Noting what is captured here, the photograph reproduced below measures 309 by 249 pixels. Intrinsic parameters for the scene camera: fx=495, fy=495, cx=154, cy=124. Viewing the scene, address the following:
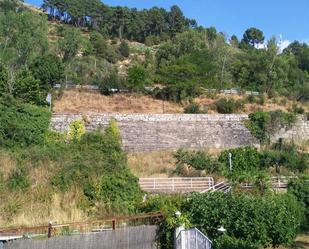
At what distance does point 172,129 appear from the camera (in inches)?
1231

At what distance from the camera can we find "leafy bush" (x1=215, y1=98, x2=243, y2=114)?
36.3 m

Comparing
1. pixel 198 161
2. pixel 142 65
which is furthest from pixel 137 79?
pixel 198 161

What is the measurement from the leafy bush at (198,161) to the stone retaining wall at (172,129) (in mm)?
3867

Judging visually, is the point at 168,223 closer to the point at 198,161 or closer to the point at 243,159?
the point at 198,161

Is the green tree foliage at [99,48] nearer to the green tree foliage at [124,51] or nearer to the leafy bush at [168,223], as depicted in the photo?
the green tree foliage at [124,51]

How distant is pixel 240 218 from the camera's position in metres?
15.0

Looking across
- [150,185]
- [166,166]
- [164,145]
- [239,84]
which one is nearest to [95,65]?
[239,84]

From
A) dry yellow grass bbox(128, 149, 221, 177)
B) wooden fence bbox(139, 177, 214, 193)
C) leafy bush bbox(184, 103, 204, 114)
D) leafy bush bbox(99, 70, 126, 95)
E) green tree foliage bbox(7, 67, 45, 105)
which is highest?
leafy bush bbox(99, 70, 126, 95)

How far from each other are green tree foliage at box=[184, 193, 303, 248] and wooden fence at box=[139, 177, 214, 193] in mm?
5805

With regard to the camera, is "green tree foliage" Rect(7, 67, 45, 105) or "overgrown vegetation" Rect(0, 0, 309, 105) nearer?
"green tree foliage" Rect(7, 67, 45, 105)

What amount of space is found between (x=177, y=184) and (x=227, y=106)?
49.4ft

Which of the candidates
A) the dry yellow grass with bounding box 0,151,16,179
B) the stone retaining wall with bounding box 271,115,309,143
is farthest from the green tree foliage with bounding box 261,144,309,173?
the dry yellow grass with bounding box 0,151,16,179

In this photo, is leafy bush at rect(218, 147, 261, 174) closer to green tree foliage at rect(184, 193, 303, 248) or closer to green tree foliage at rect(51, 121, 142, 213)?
green tree foliage at rect(51, 121, 142, 213)

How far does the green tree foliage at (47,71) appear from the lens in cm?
3553
